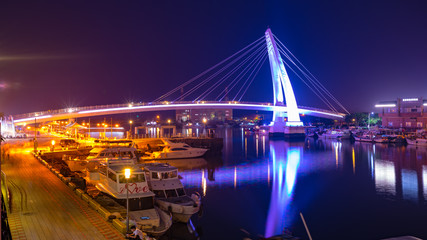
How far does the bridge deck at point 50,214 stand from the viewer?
6.30 metres

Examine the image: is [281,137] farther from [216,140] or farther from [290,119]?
[216,140]

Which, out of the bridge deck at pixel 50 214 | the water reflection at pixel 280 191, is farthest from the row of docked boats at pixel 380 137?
the bridge deck at pixel 50 214

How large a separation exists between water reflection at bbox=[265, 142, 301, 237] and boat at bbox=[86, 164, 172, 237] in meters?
3.85

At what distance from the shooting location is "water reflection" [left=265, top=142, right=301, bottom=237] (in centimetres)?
1132

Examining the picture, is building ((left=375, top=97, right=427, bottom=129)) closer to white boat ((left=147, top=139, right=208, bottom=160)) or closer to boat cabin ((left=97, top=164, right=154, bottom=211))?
white boat ((left=147, top=139, right=208, bottom=160))

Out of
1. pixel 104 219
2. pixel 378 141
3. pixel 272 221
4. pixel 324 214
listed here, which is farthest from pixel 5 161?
pixel 378 141

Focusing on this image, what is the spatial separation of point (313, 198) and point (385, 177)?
7790 mm

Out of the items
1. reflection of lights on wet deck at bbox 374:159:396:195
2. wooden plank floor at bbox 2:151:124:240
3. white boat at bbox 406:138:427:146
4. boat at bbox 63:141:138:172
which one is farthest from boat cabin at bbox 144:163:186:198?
white boat at bbox 406:138:427:146

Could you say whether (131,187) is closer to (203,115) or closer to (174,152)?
(174,152)

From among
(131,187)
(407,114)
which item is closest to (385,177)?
(131,187)

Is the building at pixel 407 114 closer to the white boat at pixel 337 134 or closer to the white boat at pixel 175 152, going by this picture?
the white boat at pixel 337 134

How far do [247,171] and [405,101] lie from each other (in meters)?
53.2

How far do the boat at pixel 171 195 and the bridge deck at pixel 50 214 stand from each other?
2945 millimetres

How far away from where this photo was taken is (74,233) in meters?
6.32
